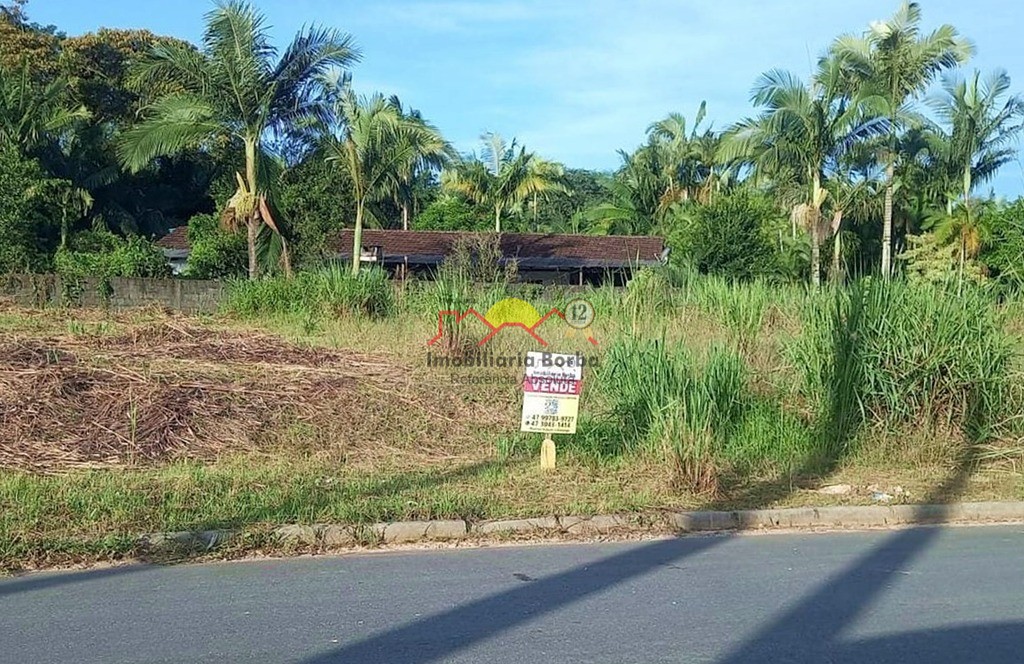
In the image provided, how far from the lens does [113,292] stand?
58.9 feet

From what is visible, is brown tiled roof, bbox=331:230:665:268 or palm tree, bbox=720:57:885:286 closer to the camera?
palm tree, bbox=720:57:885:286

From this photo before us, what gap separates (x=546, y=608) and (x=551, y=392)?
3239 millimetres

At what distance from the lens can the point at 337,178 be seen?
2322cm

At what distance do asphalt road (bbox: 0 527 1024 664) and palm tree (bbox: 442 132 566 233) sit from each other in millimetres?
30997

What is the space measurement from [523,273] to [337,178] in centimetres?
892

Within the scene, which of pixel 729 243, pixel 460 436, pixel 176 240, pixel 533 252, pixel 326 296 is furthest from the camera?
pixel 176 240

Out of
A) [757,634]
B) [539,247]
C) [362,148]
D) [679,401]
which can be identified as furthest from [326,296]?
[539,247]

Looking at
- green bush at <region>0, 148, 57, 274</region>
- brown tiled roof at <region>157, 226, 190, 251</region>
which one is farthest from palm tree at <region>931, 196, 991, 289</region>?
green bush at <region>0, 148, 57, 274</region>

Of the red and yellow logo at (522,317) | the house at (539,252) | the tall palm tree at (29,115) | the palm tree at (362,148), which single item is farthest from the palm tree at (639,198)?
the red and yellow logo at (522,317)

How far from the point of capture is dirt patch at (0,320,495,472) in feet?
27.8

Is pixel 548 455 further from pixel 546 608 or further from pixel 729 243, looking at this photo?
pixel 729 243

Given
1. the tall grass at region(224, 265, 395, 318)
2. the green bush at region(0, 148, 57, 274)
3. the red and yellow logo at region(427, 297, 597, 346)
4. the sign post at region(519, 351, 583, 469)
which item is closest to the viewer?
the sign post at region(519, 351, 583, 469)

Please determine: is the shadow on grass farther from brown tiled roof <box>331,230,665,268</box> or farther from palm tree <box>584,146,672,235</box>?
palm tree <box>584,146,672,235</box>

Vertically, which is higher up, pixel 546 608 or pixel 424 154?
pixel 424 154
